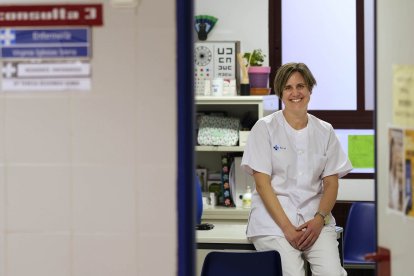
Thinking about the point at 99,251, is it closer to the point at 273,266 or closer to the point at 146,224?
the point at 146,224

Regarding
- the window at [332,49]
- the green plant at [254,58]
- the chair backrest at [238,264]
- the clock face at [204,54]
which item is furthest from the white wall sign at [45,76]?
the window at [332,49]

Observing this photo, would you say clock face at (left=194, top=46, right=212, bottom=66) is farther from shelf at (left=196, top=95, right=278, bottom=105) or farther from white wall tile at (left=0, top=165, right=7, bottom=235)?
white wall tile at (left=0, top=165, right=7, bottom=235)

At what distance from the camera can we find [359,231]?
5.71 m

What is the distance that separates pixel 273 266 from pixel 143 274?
1451mm

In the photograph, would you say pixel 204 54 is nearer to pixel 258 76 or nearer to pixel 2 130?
pixel 258 76

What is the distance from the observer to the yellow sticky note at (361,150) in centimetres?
646

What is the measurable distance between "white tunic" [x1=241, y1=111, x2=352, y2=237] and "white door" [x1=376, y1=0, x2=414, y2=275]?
129 cm

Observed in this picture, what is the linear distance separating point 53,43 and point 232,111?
3694 millimetres

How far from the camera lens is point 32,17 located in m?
2.54

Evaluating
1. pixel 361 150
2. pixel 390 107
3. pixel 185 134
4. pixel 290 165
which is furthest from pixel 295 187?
pixel 361 150

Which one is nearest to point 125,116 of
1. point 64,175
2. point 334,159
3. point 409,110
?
point 64,175

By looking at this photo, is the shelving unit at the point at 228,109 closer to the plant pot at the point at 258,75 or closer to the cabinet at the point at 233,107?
the cabinet at the point at 233,107

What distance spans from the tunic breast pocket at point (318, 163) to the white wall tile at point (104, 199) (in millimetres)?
1916

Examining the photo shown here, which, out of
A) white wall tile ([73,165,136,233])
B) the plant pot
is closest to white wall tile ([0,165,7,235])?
white wall tile ([73,165,136,233])
